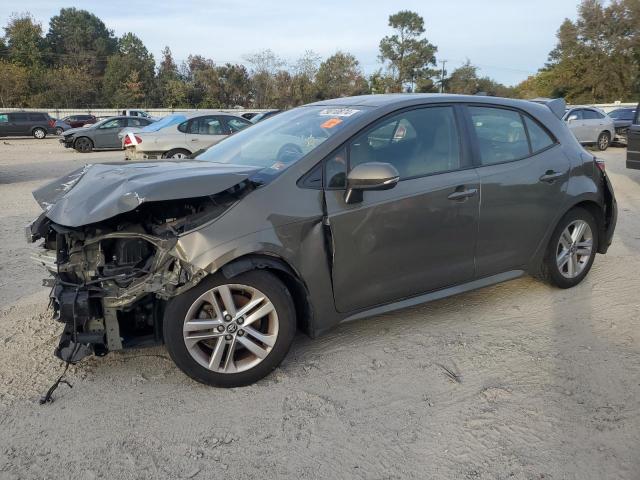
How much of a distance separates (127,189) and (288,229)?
0.93 metres

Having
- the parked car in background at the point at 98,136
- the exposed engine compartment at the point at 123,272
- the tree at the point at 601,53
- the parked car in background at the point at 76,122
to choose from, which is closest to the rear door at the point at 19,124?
the parked car in background at the point at 76,122

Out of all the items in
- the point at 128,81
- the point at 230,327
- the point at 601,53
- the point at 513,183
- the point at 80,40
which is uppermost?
the point at 80,40

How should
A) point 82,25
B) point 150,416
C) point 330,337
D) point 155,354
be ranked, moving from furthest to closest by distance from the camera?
point 82,25
point 330,337
point 155,354
point 150,416

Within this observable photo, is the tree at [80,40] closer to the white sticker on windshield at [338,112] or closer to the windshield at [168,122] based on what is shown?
the windshield at [168,122]

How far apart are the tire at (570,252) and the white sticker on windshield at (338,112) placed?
6.96ft

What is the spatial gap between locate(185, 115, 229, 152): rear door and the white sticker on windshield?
31.9ft

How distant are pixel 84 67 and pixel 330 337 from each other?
210 ft

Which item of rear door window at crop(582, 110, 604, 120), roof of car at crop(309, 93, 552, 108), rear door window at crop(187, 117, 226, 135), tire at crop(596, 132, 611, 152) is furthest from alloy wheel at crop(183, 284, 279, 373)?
tire at crop(596, 132, 611, 152)

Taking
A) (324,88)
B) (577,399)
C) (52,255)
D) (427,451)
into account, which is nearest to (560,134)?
(577,399)

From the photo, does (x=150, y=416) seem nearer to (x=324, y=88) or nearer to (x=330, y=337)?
(x=330, y=337)

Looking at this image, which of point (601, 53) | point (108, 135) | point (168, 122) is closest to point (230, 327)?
point (168, 122)

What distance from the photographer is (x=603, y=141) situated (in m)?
19.2

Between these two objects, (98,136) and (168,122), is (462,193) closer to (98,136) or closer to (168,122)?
(168,122)

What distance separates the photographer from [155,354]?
11.5ft
